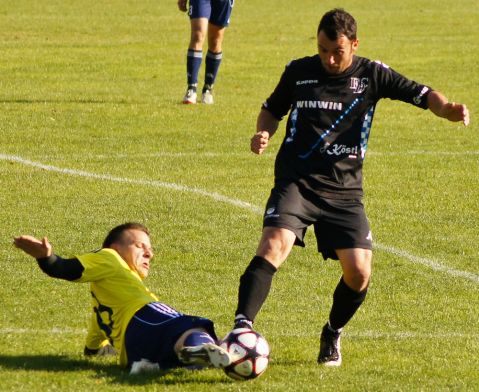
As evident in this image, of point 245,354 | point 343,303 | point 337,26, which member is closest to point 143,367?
point 245,354

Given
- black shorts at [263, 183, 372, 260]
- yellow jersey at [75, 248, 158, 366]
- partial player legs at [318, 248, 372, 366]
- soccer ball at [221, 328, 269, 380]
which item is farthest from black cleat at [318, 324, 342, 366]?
yellow jersey at [75, 248, 158, 366]

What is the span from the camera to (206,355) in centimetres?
655

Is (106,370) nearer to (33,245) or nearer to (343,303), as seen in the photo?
(33,245)

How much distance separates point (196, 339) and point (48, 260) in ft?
2.80

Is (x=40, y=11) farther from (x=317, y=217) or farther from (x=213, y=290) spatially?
(x=317, y=217)

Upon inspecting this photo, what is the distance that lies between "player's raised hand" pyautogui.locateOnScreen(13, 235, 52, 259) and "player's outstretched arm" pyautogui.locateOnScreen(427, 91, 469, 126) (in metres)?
2.33

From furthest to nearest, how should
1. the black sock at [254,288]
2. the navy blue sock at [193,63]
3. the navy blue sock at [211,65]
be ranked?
the navy blue sock at [211,65], the navy blue sock at [193,63], the black sock at [254,288]

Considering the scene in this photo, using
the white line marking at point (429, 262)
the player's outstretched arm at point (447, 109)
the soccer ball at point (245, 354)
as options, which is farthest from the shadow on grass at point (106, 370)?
the white line marking at point (429, 262)

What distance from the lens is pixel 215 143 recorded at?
47.1 ft

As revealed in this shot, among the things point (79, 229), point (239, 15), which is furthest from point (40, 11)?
point (79, 229)

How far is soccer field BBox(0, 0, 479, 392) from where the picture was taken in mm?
7359

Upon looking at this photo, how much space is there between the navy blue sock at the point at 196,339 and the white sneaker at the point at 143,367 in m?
0.26

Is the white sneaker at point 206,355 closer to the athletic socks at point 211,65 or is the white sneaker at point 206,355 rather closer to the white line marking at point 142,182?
the white line marking at point 142,182

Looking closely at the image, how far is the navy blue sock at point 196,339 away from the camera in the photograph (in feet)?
22.0
